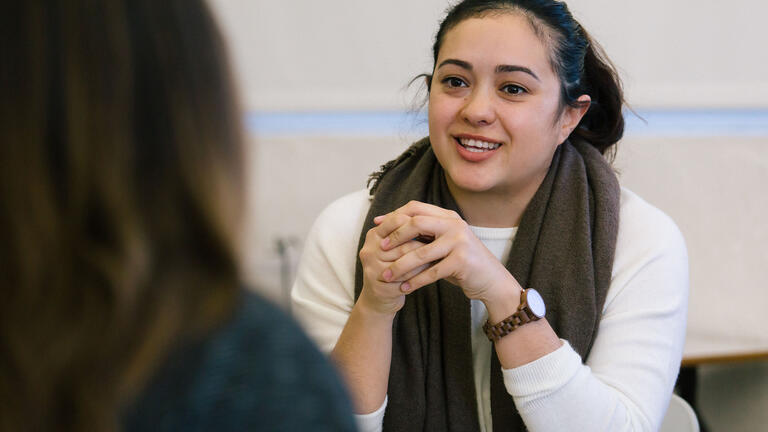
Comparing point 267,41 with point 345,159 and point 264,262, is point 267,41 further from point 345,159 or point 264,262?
point 264,262

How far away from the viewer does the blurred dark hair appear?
46cm

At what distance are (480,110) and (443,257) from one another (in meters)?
0.29

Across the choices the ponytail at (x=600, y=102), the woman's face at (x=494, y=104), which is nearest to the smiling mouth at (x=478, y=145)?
the woman's face at (x=494, y=104)

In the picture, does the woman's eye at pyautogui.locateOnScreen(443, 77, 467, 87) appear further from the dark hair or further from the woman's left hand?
the woman's left hand

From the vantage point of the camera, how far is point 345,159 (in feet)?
8.34

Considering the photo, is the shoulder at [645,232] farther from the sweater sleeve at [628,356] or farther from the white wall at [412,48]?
the white wall at [412,48]

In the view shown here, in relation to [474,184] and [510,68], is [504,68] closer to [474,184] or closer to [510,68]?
[510,68]

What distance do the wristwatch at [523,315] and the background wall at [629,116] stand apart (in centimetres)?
138

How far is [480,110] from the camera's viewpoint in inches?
50.1

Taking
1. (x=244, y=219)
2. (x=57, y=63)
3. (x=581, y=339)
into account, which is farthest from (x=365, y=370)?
(x=57, y=63)

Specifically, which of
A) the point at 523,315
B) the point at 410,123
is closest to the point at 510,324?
the point at 523,315

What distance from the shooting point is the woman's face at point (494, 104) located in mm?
1281

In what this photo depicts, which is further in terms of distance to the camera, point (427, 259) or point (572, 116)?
point (572, 116)

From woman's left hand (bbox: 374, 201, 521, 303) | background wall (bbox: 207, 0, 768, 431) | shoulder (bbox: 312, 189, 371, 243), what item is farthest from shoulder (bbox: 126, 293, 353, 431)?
background wall (bbox: 207, 0, 768, 431)
